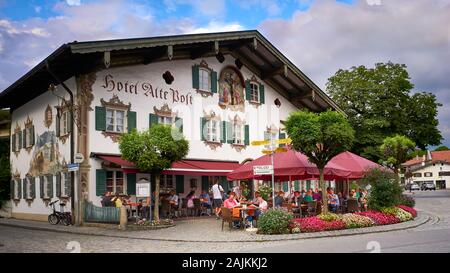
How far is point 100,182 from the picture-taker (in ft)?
62.7

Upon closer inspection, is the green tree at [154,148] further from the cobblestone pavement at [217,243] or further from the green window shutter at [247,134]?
the green window shutter at [247,134]

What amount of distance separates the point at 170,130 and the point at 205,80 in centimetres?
707

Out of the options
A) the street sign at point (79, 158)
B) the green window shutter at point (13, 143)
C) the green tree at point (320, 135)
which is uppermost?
the green window shutter at point (13, 143)

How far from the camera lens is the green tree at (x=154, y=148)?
17016 millimetres

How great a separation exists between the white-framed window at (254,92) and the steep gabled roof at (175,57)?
65cm

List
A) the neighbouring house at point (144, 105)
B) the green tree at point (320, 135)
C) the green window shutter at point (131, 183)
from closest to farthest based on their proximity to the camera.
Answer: the green tree at point (320, 135) < the neighbouring house at point (144, 105) < the green window shutter at point (131, 183)

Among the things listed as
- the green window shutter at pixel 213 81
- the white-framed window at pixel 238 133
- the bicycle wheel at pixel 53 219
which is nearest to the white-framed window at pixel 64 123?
the bicycle wheel at pixel 53 219

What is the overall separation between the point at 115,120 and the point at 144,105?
1523 mm

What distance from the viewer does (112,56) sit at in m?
19.9

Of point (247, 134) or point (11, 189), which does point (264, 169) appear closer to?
point (247, 134)

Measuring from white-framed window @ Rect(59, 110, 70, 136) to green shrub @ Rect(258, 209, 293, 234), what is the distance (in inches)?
361

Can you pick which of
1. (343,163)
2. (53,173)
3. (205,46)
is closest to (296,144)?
(343,163)
